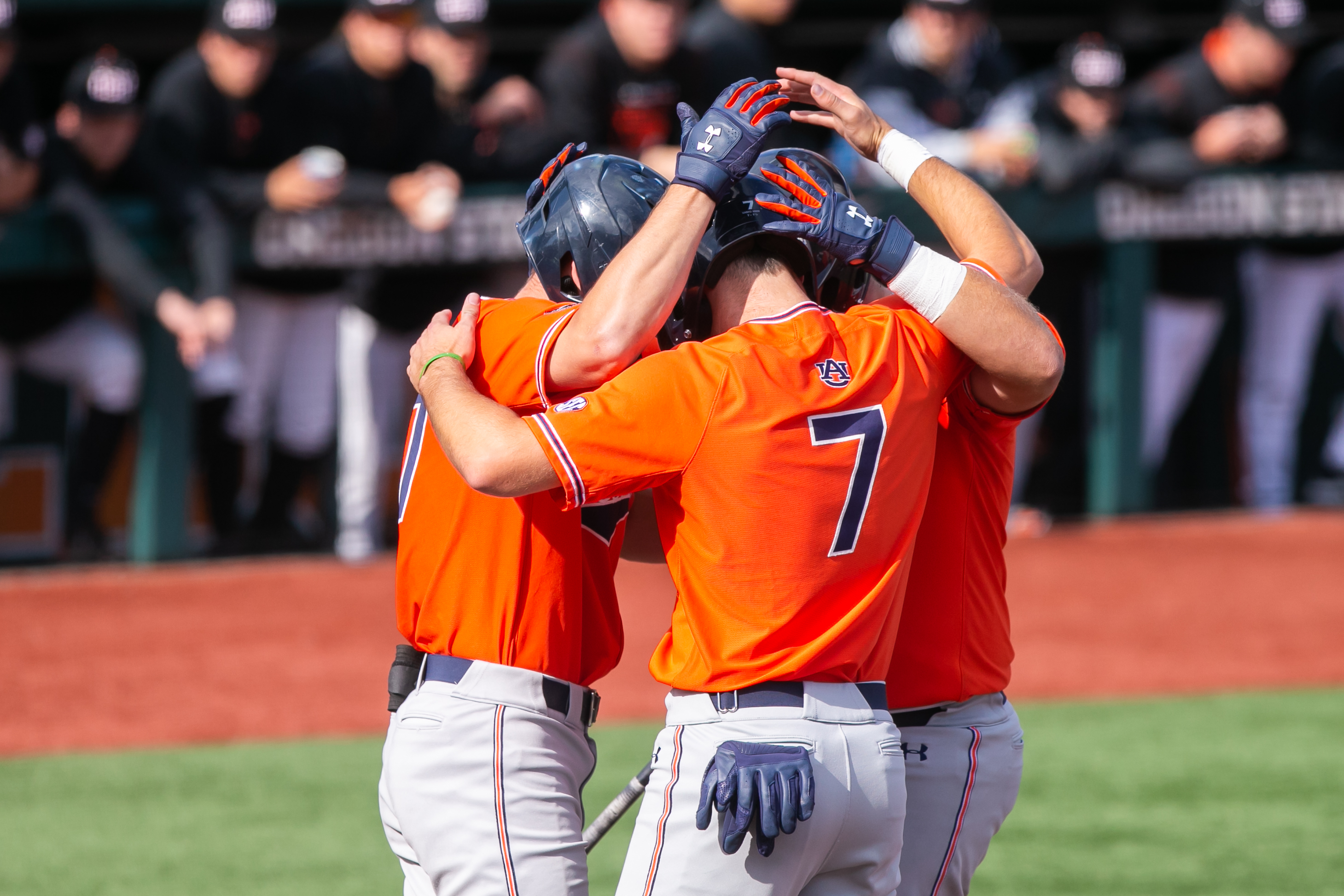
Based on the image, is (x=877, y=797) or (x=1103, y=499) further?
(x=1103, y=499)

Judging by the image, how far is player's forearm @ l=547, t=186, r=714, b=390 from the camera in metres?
2.38

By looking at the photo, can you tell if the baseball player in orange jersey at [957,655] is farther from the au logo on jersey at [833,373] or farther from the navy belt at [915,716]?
the au logo on jersey at [833,373]

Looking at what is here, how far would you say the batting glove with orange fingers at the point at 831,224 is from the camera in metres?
2.45

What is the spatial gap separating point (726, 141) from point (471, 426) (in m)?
0.57

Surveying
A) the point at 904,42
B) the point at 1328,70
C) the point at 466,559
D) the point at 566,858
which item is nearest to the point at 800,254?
the point at 466,559

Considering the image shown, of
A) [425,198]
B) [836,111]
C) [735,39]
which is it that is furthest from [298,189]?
[836,111]

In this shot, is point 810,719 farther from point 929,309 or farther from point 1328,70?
point 1328,70

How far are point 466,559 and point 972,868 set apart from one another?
0.99 meters

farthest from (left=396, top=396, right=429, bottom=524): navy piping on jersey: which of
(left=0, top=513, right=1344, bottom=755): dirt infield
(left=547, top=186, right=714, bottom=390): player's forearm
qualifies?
(left=0, top=513, right=1344, bottom=755): dirt infield

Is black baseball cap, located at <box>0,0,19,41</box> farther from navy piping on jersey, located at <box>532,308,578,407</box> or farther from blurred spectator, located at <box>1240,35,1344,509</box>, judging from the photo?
blurred spectator, located at <box>1240,35,1344,509</box>

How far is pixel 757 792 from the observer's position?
223 centimetres

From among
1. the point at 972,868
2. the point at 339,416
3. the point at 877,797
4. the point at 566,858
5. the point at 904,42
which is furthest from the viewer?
the point at 904,42

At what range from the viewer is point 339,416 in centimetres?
775

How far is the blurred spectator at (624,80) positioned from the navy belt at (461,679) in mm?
5421
